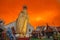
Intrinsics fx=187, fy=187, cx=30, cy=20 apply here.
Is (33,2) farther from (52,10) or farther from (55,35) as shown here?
(55,35)

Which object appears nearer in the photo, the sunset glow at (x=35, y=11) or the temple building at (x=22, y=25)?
the temple building at (x=22, y=25)

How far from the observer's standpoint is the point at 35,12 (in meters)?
6.13

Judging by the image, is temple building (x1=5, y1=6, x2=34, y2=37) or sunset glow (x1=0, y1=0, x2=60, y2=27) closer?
temple building (x1=5, y1=6, x2=34, y2=37)

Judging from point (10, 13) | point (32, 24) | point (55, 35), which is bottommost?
point (55, 35)

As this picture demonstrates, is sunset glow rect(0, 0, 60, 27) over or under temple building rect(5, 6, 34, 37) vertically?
over

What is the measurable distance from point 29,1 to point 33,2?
14 centimetres

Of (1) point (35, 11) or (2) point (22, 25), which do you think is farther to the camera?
(1) point (35, 11)

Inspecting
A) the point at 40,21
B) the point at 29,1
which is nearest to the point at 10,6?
the point at 29,1

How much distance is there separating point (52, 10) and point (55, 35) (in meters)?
0.84

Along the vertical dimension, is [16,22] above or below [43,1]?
below

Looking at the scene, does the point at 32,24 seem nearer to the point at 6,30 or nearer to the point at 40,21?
the point at 40,21

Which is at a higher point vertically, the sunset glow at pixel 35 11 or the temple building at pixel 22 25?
the sunset glow at pixel 35 11

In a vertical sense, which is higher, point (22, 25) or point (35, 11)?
point (35, 11)

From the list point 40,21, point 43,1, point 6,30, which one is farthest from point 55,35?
point 6,30
